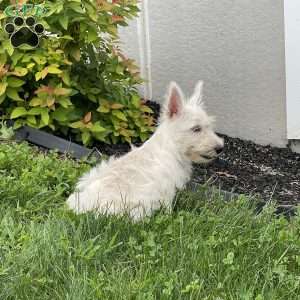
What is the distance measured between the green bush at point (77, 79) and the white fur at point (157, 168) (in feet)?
4.92

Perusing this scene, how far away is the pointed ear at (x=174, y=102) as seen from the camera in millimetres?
4906

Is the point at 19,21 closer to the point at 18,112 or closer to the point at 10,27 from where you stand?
the point at 10,27

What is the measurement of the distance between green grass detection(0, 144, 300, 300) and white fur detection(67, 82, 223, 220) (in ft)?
0.54

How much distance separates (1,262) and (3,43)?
120 inches

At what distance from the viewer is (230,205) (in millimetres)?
4750

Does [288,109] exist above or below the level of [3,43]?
below

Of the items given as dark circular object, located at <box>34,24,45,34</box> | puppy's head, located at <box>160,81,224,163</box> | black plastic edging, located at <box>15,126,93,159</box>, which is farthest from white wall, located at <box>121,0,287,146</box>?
puppy's head, located at <box>160,81,224,163</box>

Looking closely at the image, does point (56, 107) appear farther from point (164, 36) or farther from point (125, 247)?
point (125, 247)

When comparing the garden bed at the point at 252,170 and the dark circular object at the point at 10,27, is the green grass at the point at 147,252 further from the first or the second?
the dark circular object at the point at 10,27

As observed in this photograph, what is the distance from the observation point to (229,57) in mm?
7465

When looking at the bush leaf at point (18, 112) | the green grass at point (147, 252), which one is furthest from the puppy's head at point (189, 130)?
the bush leaf at point (18, 112)

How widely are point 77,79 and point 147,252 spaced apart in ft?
10.4

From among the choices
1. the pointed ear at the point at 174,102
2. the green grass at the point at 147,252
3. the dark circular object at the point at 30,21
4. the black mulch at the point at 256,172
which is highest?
the dark circular object at the point at 30,21

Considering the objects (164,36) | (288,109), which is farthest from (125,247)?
(164,36)
